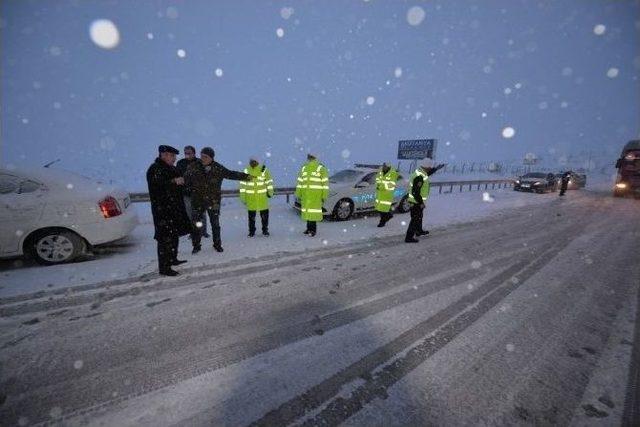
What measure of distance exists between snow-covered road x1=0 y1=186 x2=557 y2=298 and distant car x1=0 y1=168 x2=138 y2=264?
0.31m

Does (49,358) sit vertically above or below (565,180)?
below

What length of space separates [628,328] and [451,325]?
Result: 6.32 ft

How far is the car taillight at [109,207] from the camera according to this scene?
505cm

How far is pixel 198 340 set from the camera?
2.91 metres

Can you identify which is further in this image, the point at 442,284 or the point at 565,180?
the point at 565,180

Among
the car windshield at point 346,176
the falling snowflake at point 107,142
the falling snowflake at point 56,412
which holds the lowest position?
the falling snowflake at point 56,412

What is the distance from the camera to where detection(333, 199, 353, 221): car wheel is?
912cm

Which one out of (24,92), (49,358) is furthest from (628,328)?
(24,92)

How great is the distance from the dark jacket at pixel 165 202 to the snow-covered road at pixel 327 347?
0.69 meters

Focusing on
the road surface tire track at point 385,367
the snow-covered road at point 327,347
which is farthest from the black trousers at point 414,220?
the road surface tire track at point 385,367

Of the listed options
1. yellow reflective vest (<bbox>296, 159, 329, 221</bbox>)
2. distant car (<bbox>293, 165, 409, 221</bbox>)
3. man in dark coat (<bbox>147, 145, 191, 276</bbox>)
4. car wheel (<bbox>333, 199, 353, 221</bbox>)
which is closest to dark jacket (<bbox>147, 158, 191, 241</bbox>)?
man in dark coat (<bbox>147, 145, 191, 276</bbox>)

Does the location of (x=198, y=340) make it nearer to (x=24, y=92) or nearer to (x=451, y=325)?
(x=451, y=325)

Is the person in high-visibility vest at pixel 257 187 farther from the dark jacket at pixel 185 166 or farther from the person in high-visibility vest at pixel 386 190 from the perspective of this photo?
the person in high-visibility vest at pixel 386 190

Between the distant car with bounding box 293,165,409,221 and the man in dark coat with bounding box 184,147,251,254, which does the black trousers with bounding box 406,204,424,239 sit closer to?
the distant car with bounding box 293,165,409,221
